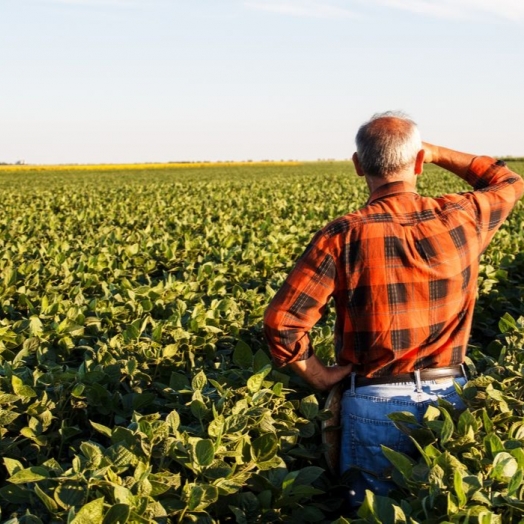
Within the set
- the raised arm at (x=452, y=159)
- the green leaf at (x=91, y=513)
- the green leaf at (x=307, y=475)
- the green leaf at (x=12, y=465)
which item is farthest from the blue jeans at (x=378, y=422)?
the green leaf at (x=12, y=465)

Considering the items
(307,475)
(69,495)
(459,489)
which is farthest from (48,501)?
(459,489)

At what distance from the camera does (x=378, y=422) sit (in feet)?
9.43

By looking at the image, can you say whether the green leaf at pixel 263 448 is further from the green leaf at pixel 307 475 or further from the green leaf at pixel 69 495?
the green leaf at pixel 69 495

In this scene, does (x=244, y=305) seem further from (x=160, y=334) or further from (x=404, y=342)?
(x=404, y=342)

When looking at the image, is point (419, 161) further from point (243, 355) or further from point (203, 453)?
point (203, 453)

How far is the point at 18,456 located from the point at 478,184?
2.40 metres

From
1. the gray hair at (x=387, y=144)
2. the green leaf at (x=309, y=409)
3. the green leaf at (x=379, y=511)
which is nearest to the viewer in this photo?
the green leaf at (x=379, y=511)

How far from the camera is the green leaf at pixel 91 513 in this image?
2.05 meters

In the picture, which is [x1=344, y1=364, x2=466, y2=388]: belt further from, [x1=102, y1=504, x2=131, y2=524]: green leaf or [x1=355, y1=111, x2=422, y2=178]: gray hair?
[x1=102, y1=504, x2=131, y2=524]: green leaf

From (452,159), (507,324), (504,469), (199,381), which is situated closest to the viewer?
(504,469)

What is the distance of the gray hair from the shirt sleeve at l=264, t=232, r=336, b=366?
0.35 meters

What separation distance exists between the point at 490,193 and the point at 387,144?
648mm

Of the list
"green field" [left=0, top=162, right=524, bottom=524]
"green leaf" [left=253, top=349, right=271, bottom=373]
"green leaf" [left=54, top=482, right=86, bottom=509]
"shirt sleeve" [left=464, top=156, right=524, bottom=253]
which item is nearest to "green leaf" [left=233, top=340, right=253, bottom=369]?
"green field" [left=0, top=162, right=524, bottom=524]

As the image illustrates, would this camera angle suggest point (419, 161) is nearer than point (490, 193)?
Yes
